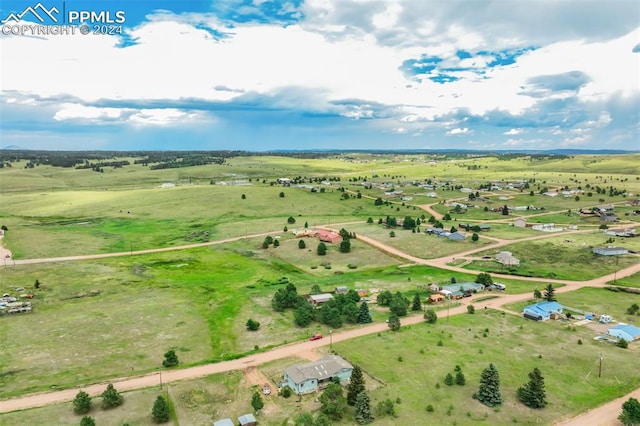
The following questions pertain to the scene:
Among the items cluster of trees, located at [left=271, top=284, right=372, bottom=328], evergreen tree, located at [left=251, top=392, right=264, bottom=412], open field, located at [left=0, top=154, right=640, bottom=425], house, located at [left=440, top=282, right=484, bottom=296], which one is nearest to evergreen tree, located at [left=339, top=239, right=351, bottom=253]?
open field, located at [left=0, top=154, right=640, bottom=425]

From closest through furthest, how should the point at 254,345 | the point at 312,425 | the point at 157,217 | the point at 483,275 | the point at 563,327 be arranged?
the point at 312,425, the point at 254,345, the point at 563,327, the point at 483,275, the point at 157,217

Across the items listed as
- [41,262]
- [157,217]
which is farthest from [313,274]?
A: [157,217]

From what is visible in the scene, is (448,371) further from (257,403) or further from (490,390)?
(257,403)

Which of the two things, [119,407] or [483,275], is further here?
[483,275]

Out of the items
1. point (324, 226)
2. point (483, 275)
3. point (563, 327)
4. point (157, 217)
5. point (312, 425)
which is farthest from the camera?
point (157, 217)

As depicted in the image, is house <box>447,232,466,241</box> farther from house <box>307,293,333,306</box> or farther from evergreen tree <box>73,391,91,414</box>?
evergreen tree <box>73,391,91,414</box>

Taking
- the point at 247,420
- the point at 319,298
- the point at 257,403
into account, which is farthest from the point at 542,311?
the point at 247,420

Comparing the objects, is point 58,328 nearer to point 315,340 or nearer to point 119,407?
point 119,407
